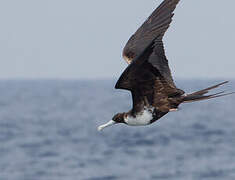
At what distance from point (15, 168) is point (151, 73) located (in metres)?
14.9

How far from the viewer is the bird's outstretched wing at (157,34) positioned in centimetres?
829

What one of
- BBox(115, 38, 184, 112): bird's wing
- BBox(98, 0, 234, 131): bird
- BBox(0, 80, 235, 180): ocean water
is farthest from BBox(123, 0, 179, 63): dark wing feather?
BBox(0, 80, 235, 180): ocean water

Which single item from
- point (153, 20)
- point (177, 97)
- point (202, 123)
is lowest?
point (202, 123)

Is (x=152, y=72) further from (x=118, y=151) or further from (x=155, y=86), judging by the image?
(x=118, y=151)

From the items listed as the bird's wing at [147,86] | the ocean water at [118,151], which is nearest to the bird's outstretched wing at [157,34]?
the bird's wing at [147,86]

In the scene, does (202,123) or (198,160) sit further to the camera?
(202,123)

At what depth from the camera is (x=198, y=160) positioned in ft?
77.5

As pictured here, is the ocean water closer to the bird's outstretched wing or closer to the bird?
the bird's outstretched wing

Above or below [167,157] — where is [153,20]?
above

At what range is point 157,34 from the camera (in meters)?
8.77

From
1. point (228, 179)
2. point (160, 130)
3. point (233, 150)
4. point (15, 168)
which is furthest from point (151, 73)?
point (160, 130)

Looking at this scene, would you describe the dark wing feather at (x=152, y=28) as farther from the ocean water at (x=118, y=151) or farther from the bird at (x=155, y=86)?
the ocean water at (x=118, y=151)

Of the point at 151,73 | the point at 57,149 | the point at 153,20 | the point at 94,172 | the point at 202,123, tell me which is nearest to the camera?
the point at 151,73

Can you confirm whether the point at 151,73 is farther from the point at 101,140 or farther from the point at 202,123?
the point at 202,123
